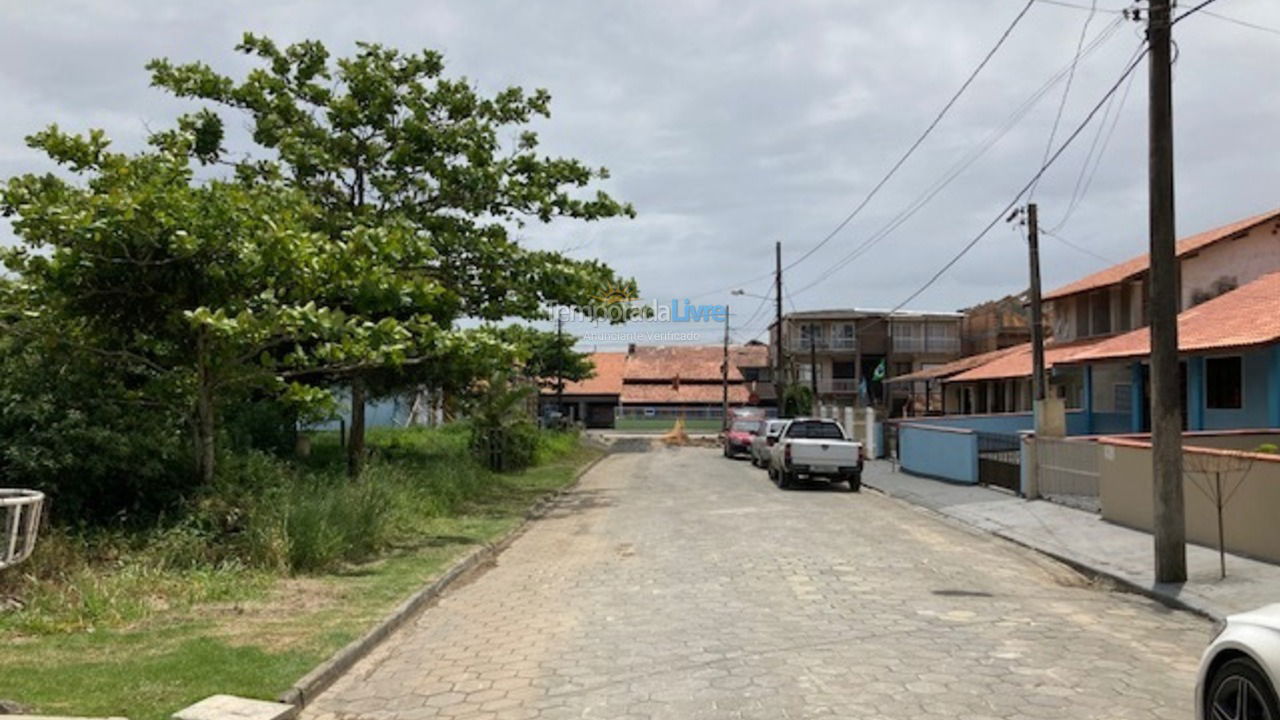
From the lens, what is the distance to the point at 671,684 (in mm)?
6812

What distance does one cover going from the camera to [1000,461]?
22.2 m

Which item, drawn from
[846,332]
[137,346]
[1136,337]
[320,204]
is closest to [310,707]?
[137,346]

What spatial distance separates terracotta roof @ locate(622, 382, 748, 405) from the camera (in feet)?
262

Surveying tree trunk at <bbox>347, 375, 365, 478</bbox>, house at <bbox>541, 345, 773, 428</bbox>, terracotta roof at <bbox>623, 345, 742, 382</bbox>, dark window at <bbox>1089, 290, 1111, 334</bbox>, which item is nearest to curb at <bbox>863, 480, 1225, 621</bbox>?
tree trunk at <bbox>347, 375, 365, 478</bbox>

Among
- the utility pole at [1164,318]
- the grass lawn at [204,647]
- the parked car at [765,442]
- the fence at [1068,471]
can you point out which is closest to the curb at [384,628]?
the grass lawn at [204,647]

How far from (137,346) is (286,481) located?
2.48 m

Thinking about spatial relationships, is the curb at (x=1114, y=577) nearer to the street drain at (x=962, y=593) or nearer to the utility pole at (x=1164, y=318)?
the utility pole at (x=1164, y=318)

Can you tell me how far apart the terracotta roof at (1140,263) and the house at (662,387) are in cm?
4074

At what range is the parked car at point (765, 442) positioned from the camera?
3272 centimetres

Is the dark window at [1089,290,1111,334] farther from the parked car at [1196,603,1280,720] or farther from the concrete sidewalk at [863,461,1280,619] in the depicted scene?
the parked car at [1196,603,1280,720]

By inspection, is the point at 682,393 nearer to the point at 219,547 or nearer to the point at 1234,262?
the point at 1234,262

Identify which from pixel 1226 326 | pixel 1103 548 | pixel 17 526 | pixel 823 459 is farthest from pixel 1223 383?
pixel 17 526

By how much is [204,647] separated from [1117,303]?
32.5 m

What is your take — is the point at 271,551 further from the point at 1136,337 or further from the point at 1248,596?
the point at 1136,337
